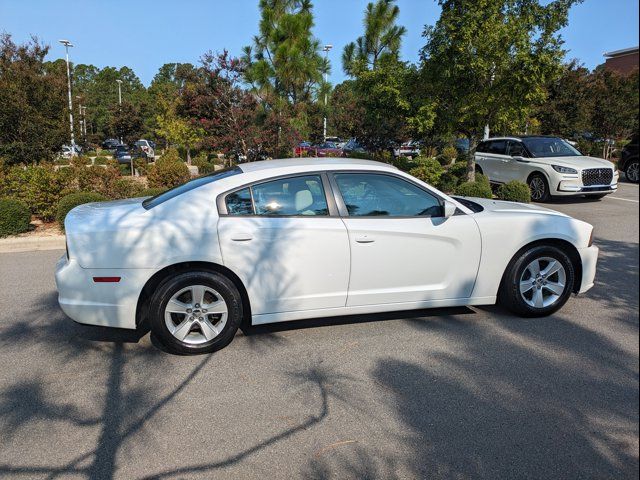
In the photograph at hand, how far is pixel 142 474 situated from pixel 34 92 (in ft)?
44.6

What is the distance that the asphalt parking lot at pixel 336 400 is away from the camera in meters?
2.61

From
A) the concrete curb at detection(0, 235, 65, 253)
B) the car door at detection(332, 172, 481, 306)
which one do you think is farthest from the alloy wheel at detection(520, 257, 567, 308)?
the concrete curb at detection(0, 235, 65, 253)

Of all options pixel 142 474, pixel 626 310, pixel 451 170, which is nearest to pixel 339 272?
pixel 142 474

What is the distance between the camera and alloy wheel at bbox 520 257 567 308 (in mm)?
4441

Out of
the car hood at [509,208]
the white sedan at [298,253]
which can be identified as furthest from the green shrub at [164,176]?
the car hood at [509,208]

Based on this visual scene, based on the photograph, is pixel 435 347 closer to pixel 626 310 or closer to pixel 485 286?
pixel 485 286

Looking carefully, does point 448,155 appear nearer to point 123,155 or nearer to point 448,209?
point 448,209

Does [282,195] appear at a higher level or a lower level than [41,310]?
higher

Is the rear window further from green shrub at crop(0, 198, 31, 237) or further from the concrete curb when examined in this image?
green shrub at crop(0, 198, 31, 237)

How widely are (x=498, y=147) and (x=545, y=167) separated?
6.70 ft

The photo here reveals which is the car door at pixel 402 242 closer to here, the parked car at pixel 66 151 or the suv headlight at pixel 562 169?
the suv headlight at pixel 562 169

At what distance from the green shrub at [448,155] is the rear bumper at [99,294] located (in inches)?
788

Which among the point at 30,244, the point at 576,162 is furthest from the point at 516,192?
A: the point at 30,244

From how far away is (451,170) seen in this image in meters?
13.9
